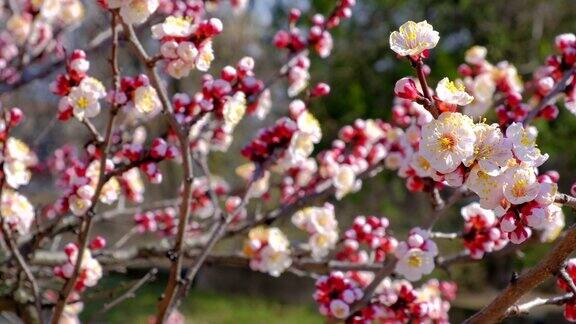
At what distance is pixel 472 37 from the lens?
875 cm

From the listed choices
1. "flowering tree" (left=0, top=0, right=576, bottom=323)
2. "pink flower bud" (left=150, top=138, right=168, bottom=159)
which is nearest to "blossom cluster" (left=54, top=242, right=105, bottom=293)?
"flowering tree" (left=0, top=0, right=576, bottom=323)

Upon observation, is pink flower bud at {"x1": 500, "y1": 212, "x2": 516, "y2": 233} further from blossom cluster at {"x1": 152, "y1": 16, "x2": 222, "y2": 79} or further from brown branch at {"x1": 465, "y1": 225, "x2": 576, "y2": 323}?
blossom cluster at {"x1": 152, "y1": 16, "x2": 222, "y2": 79}

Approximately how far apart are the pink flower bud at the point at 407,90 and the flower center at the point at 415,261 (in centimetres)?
70

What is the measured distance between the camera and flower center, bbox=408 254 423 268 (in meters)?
1.74

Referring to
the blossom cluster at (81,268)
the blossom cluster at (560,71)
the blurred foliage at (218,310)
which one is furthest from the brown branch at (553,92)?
the blurred foliage at (218,310)

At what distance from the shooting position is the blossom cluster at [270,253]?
7.32 feet

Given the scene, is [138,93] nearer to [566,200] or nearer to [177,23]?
[177,23]

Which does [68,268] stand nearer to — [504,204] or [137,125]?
[137,125]

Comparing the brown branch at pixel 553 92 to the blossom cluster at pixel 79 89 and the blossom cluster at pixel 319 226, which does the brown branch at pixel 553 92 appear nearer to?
the blossom cluster at pixel 319 226

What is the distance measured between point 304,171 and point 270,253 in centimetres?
49

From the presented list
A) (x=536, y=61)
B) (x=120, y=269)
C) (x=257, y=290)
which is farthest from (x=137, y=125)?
(x=257, y=290)

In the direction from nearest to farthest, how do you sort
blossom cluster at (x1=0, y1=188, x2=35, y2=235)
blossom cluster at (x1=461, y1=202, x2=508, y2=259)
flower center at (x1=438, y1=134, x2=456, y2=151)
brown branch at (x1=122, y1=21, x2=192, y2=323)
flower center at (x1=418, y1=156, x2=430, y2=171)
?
1. flower center at (x1=438, y1=134, x2=456, y2=151)
2. flower center at (x1=418, y1=156, x2=430, y2=171)
3. brown branch at (x1=122, y1=21, x2=192, y2=323)
4. blossom cluster at (x1=461, y1=202, x2=508, y2=259)
5. blossom cluster at (x1=0, y1=188, x2=35, y2=235)

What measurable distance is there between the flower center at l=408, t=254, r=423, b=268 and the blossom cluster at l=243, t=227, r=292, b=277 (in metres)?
0.55

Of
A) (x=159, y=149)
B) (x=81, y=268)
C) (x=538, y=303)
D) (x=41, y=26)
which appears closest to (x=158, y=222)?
(x=81, y=268)
